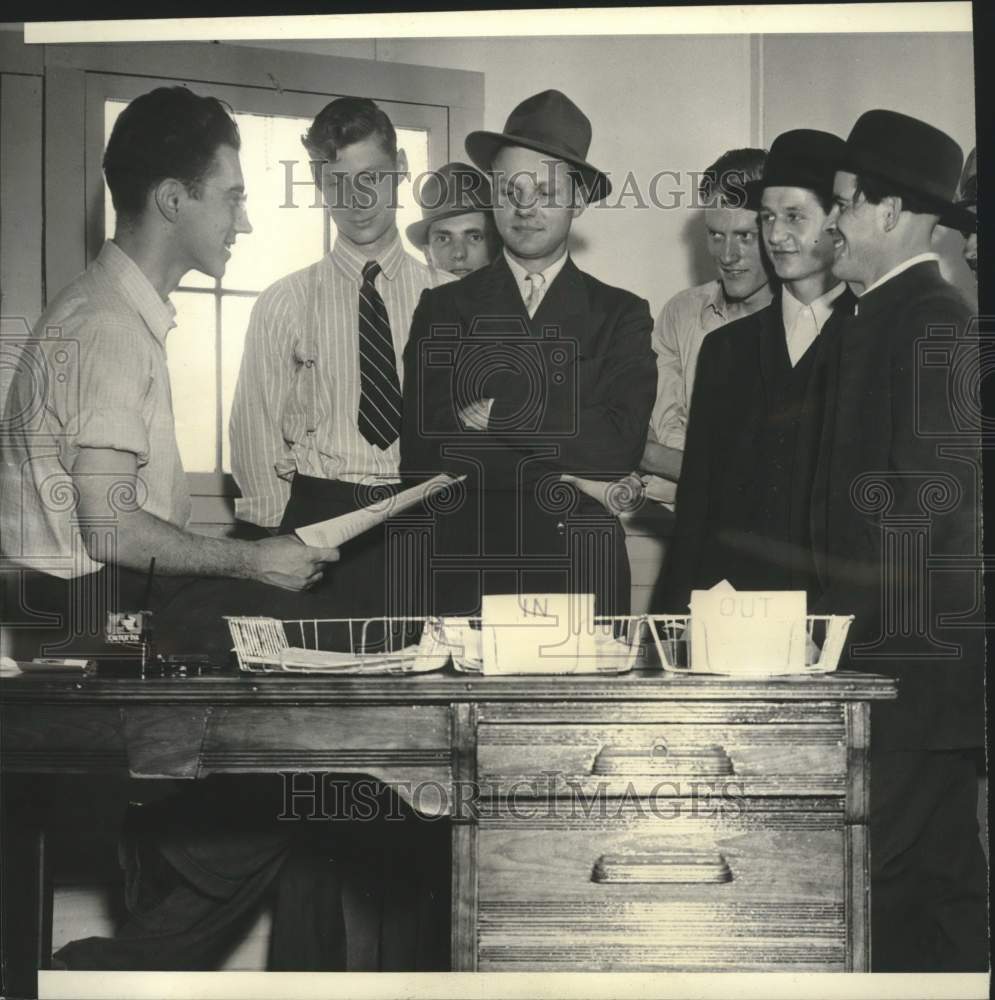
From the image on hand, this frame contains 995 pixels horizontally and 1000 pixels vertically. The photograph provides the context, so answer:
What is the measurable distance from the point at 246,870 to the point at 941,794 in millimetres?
1398

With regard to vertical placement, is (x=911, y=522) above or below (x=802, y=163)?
below

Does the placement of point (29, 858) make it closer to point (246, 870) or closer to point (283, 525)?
point (246, 870)

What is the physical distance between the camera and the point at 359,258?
2615 mm

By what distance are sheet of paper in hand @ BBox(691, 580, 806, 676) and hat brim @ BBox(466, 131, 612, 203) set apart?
89 centimetres

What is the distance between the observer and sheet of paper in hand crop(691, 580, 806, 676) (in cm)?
236

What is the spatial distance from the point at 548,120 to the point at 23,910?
1.93 meters

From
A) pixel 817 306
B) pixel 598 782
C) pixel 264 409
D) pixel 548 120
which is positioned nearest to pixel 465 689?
pixel 598 782

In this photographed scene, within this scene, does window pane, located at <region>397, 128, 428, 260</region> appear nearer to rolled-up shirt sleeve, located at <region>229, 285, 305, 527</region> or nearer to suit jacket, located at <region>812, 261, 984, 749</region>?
rolled-up shirt sleeve, located at <region>229, 285, 305, 527</region>

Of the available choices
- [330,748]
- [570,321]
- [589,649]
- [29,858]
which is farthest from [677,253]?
[29,858]

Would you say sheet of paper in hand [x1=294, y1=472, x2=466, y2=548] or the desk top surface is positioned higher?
sheet of paper in hand [x1=294, y1=472, x2=466, y2=548]

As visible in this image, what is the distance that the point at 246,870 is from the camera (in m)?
2.54

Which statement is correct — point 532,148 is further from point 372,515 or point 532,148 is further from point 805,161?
point 372,515

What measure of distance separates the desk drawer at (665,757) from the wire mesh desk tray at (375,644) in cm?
16

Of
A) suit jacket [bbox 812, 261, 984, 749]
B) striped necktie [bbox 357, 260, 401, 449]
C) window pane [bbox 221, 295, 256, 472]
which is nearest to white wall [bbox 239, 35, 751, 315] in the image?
striped necktie [bbox 357, 260, 401, 449]
